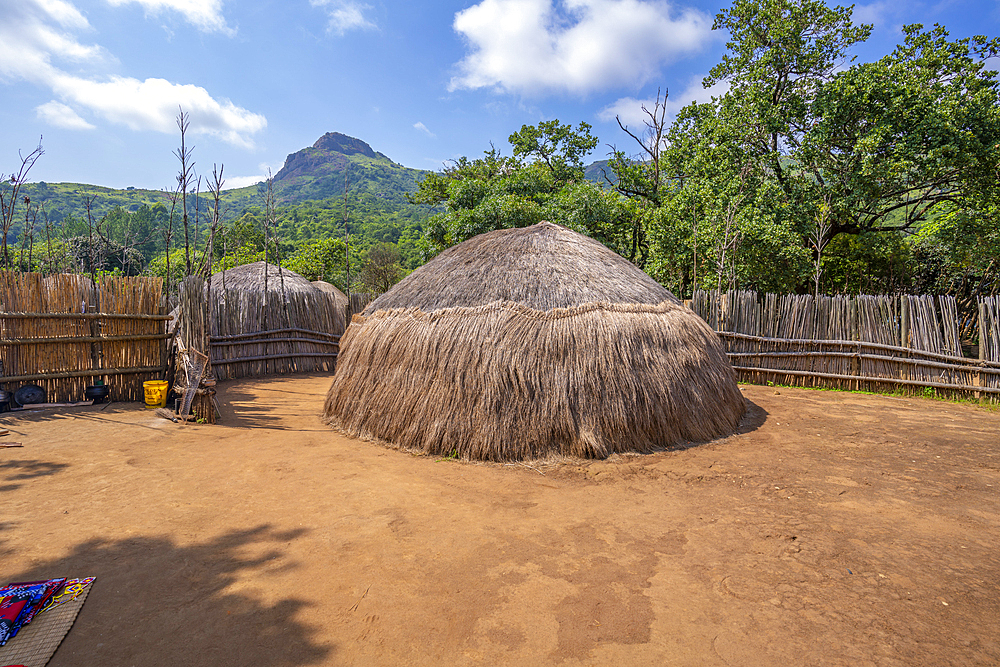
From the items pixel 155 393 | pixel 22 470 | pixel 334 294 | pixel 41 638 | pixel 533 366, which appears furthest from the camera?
pixel 334 294

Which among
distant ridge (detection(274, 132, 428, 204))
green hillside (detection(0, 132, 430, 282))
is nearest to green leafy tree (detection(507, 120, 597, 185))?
green hillside (detection(0, 132, 430, 282))

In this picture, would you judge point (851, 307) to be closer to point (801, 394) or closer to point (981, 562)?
point (801, 394)

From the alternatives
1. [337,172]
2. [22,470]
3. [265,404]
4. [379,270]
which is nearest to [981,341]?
[265,404]

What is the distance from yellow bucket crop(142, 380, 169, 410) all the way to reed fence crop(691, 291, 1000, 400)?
11288mm

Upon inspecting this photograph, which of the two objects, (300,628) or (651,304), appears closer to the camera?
(300,628)

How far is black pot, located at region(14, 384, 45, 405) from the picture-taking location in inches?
263

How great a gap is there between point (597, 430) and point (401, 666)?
11.5 ft

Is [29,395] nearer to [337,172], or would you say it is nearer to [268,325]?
[268,325]

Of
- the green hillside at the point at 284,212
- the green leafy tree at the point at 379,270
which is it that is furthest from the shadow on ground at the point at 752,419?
the green leafy tree at the point at 379,270

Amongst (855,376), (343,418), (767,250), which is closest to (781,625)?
(343,418)

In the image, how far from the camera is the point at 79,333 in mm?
7191

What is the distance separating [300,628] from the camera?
8.14 ft

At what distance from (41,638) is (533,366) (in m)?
4.41

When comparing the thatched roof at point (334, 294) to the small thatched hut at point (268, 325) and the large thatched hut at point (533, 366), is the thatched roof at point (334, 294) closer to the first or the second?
the small thatched hut at point (268, 325)
